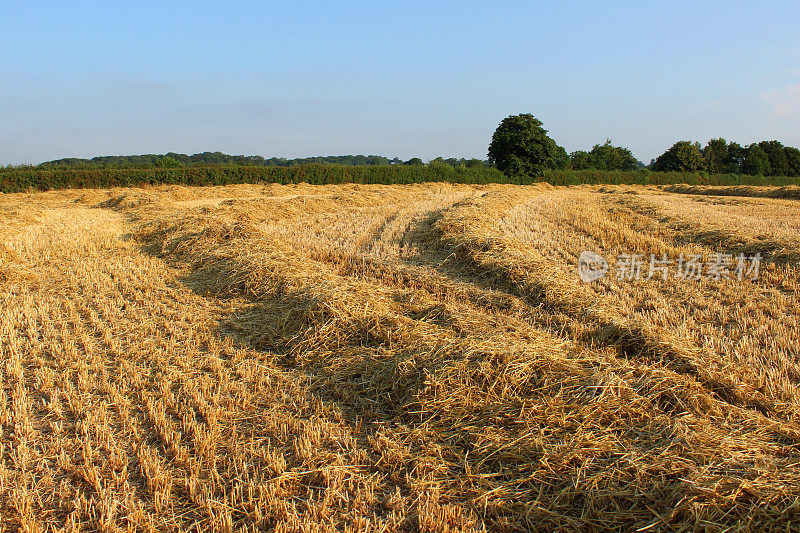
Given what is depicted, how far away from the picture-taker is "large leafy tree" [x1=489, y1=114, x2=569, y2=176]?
4350 centimetres

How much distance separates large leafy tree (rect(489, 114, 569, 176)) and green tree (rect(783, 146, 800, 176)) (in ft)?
115

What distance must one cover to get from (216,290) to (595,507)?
5692 millimetres

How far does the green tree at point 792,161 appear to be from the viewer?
58562 mm

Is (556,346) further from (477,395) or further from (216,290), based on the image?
(216,290)

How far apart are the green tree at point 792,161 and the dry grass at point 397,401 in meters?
66.7

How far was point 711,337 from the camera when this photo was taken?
15.8 ft

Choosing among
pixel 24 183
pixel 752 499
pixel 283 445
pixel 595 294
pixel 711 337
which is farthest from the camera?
pixel 24 183

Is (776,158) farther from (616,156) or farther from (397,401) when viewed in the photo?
(397,401)

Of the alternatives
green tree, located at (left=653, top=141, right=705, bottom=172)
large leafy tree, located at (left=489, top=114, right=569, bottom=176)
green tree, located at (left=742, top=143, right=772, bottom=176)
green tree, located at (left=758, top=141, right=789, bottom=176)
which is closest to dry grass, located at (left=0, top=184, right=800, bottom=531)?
large leafy tree, located at (left=489, top=114, right=569, bottom=176)

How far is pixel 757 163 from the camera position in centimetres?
5850

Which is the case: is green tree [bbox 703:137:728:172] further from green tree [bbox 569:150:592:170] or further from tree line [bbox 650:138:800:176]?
green tree [bbox 569:150:592:170]

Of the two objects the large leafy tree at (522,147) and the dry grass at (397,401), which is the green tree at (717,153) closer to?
the large leafy tree at (522,147)

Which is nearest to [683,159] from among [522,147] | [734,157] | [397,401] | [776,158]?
[776,158]

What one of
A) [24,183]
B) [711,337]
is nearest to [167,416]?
[711,337]
